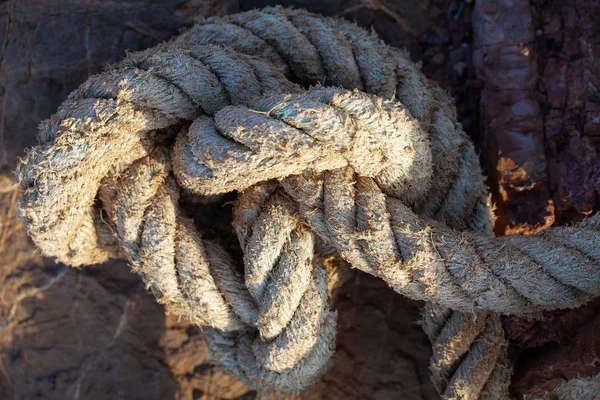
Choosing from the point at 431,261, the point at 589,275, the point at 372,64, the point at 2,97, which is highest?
the point at 372,64

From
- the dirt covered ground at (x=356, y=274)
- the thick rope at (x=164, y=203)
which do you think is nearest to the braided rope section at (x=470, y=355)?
the dirt covered ground at (x=356, y=274)

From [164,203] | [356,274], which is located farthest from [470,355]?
[164,203]

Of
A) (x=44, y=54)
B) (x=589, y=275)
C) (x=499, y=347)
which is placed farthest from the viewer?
(x=44, y=54)

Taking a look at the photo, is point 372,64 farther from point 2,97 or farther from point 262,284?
point 2,97

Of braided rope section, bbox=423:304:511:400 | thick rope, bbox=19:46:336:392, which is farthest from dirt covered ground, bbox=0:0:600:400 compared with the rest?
thick rope, bbox=19:46:336:392

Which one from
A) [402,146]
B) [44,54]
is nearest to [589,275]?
[402,146]

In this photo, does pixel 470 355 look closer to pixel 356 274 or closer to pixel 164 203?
pixel 356 274

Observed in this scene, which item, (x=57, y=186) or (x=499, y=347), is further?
(x=499, y=347)

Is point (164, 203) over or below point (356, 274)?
over

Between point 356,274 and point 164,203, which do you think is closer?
point 164,203
